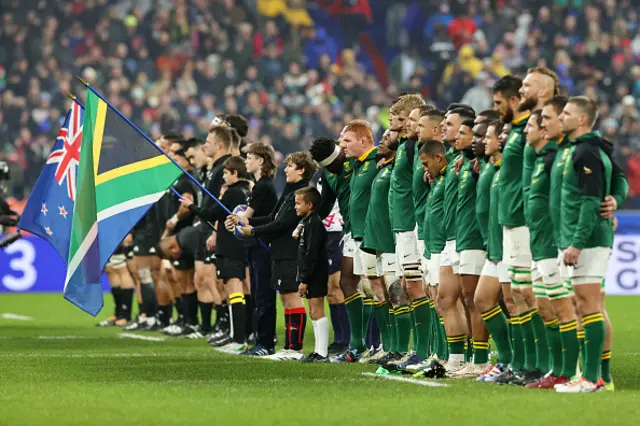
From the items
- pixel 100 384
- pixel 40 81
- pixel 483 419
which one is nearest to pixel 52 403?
pixel 100 384

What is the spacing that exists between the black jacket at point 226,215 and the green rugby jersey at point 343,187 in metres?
1.30

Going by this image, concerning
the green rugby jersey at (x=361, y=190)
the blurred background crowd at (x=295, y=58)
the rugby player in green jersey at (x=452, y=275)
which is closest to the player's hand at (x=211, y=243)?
the green rugby jersey at (x=361, y=190)

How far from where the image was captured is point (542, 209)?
30.1ft

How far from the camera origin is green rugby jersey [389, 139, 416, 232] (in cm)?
1137

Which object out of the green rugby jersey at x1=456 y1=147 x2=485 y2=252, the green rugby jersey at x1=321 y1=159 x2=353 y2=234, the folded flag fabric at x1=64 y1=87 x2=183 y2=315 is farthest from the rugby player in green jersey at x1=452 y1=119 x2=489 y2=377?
the folded flag fabric at x1=64 y1=87 x2=183 y2=315

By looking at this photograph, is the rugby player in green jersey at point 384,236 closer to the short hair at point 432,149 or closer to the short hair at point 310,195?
the short hair at point 310,195

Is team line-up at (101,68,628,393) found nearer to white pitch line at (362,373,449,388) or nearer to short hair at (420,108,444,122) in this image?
short hair at (420,108,444,122)

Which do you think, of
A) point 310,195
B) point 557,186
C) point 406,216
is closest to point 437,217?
point 406,216

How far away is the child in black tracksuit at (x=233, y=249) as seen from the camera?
13.6 meters

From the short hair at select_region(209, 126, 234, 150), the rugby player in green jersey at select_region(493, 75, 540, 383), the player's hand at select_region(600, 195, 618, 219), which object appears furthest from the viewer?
the short hair at select_region(209, 126, 234, 150)

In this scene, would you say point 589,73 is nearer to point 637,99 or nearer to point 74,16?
point 637,99

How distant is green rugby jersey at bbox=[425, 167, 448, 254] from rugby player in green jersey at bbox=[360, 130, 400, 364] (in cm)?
104

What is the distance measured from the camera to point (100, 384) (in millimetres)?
9930

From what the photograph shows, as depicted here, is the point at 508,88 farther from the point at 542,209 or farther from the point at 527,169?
the point at 542,209
